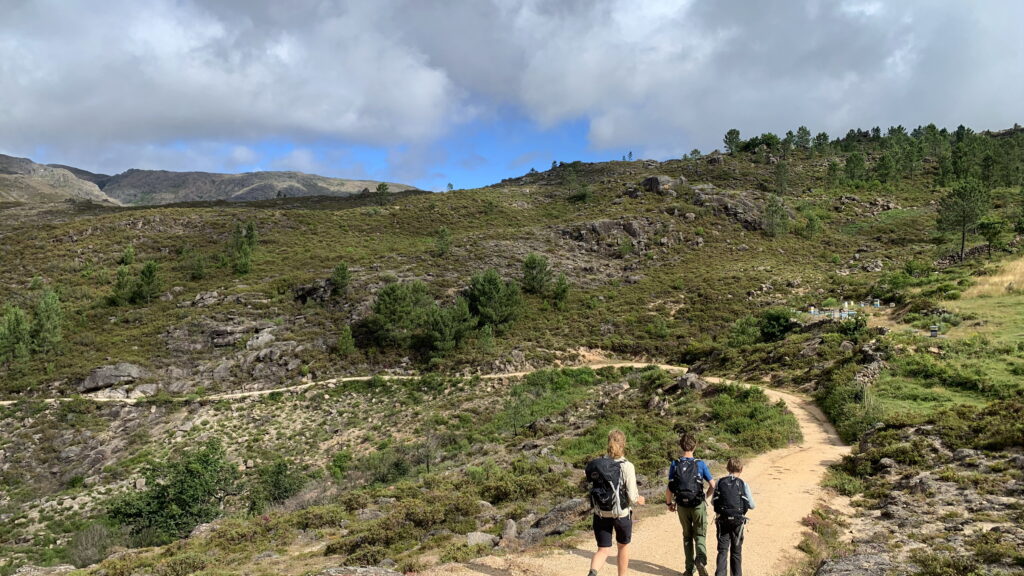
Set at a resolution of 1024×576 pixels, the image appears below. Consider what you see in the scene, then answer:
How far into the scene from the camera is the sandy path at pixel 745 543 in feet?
29.0

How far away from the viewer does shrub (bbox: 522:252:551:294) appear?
5569 centimetres

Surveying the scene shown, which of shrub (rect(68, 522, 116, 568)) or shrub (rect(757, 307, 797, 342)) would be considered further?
shrub (rect(757, 307, 797, 342))

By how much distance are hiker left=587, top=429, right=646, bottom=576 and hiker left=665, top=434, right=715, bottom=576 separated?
39.3 inches

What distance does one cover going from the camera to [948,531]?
8.98 metres

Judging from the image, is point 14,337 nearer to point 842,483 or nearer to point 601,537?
point 601,537

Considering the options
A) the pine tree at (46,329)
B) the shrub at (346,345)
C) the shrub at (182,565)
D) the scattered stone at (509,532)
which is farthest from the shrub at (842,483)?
the pine tree at (46,329)

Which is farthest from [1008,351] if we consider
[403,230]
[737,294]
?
[403,230]

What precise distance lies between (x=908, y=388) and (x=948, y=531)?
11421 millimetres

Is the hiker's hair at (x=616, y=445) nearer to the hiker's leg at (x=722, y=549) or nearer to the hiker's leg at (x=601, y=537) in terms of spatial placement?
the hiker's leg at (x=601, y=537)

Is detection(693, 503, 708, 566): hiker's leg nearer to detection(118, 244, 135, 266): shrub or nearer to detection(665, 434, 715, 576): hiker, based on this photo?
detection(665, 434, 715, 576): hiker

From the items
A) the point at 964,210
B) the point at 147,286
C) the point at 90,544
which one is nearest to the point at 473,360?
the point at 90,544

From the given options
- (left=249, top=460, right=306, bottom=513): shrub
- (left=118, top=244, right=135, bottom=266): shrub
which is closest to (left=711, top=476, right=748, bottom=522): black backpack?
(left=249, top=460, right=306, bottom=513): shrub

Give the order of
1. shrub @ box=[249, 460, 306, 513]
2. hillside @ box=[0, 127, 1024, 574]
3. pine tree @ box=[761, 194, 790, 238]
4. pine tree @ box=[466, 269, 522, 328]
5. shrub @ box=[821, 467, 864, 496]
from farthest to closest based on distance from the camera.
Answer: pine tree @ box=[761, 194, 790, 238] → pine tree @ box=[466, 269, 522, 328] → shrub @ box=[249, 460, 306, 513] → hillside @ box=[0, 127, 1024, 574] → shrub @ box=[821, 467, 864, 496]

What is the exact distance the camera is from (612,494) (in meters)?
7.01
